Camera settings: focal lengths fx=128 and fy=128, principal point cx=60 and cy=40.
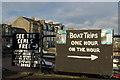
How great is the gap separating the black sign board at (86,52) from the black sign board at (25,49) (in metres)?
1.36

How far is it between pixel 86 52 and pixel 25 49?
322cm

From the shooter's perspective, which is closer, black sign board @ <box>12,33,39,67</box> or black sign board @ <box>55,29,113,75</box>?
black sign board @ <box>55,29,113,75</box>

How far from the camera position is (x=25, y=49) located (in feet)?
22.4

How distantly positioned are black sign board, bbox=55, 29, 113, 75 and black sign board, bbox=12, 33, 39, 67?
53.4 inches

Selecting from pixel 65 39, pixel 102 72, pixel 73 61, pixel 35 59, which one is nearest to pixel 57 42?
pixel 65 39

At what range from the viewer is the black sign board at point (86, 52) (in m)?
5.31

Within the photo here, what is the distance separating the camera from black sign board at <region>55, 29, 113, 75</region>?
5309 mm

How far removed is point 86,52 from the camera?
569 centimetres

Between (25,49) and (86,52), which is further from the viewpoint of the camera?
(25,49)

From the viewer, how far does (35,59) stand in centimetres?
672

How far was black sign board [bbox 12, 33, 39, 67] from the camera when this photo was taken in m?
6.64

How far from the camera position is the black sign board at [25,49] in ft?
21.8

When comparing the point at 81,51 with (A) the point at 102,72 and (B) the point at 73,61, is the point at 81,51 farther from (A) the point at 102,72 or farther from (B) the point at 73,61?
(A) the point at 102,72

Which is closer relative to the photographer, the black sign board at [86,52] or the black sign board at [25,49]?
the black sign board at [86,52]
